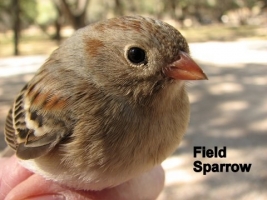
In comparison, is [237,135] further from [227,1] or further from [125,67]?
[227,1]

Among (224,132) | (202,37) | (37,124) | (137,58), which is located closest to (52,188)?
(37,124)

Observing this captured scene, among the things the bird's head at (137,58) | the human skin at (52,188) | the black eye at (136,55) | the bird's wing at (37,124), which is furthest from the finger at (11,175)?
the black eye at (136,55)

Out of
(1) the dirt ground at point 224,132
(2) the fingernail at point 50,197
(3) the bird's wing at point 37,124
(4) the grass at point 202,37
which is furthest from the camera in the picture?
(4) the grass at point 202,37

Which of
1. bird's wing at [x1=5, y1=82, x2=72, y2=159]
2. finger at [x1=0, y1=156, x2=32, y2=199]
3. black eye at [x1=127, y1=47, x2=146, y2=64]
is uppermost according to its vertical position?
black eye at [x1=127, y1=47, x2=146, y2=64]

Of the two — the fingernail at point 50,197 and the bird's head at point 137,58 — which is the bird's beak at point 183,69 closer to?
the bird's head at point 137,58

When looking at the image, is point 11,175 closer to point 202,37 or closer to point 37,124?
point 37,124

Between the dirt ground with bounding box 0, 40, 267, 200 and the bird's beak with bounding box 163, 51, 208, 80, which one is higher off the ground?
the bird's beak with bounding box 163, 51, 208, 80

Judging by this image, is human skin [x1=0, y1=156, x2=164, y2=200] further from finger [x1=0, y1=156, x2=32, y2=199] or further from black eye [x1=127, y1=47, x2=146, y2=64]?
black eye [x1=127, y1=47, x2=146, y2=64]

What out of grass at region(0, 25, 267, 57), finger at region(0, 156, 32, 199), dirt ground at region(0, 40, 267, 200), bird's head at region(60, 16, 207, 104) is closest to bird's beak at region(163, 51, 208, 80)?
bird's head at region(60, 16, 207, 104)
